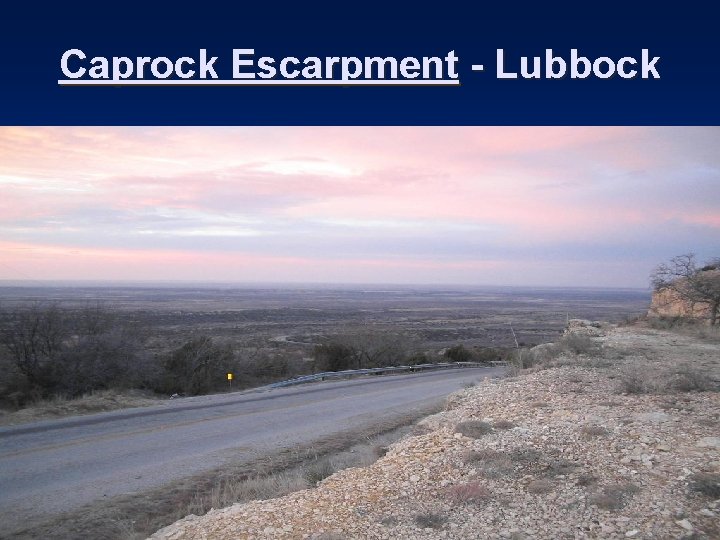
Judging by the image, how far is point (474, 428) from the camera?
8.56 metres

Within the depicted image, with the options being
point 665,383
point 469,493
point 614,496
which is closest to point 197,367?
point 665,383

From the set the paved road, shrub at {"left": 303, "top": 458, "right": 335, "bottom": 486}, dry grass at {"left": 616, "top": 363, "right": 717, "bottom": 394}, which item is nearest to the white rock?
dry grass at {"left": 616, "top": 363, "right": 717, "bottom": 394}

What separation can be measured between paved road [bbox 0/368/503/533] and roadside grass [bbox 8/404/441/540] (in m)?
0.30

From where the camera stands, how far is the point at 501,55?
7617mm

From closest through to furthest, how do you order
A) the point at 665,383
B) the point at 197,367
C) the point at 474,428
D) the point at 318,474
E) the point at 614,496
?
the point at 614,496 < the point at 318,474 < the point at 474,428 < the point at 665,383 < the point at 197,367

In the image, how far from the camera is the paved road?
26.0ft

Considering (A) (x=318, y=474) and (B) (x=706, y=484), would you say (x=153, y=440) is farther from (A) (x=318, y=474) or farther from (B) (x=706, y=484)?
(B) (x=706, y=484)

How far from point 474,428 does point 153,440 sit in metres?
6.29

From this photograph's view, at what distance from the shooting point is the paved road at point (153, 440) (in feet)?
26.0

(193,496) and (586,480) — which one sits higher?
(586,480)

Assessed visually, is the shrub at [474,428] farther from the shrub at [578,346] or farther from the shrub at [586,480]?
the shrub at [578,346]

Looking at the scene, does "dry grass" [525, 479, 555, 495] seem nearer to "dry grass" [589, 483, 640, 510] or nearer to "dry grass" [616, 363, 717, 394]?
"dry grass" [589, 483, 640, 510]

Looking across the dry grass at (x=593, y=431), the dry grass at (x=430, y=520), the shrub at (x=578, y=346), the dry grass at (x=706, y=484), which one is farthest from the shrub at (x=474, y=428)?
the shrub at (x=578, y=346)

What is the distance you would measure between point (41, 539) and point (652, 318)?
2721 cm
